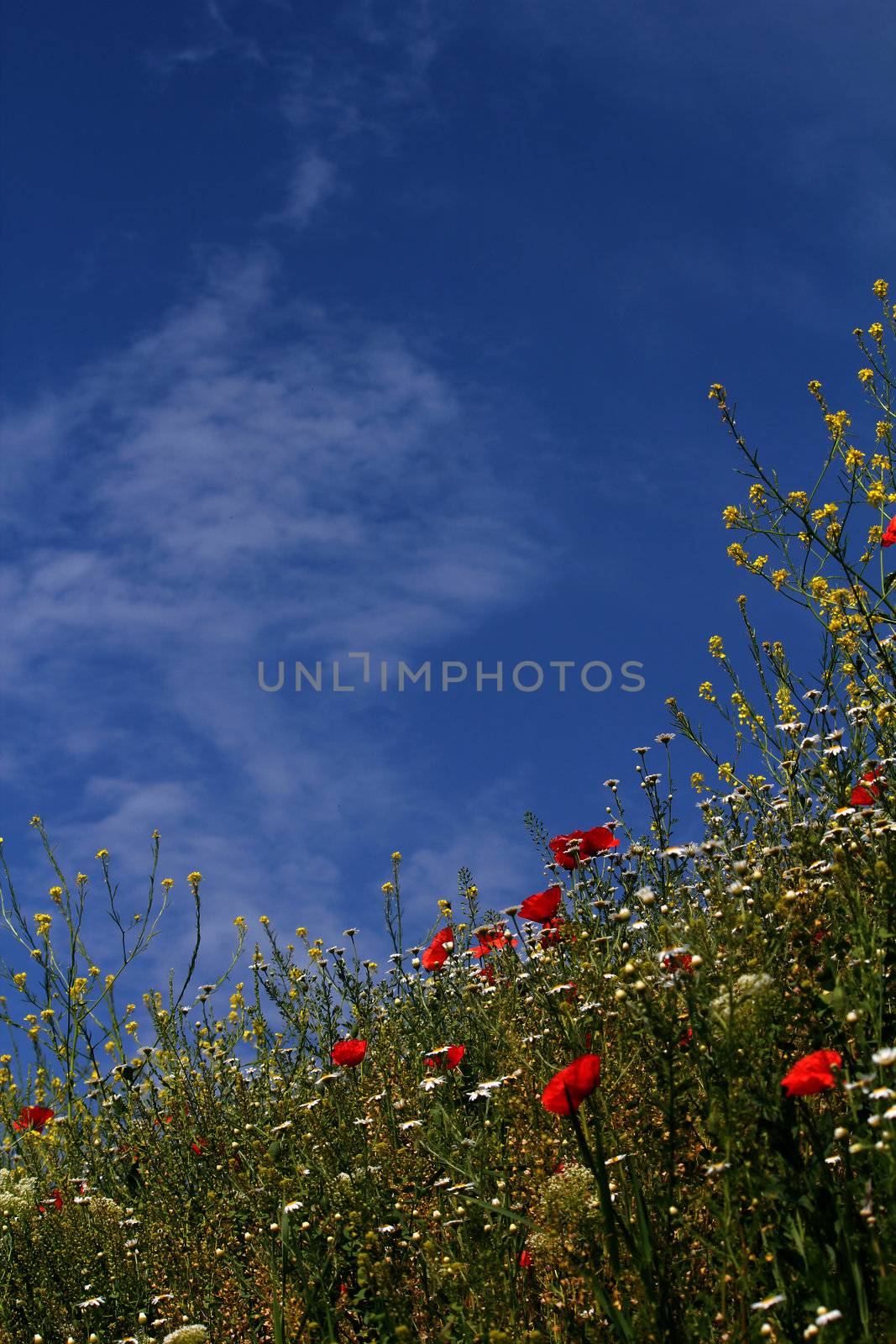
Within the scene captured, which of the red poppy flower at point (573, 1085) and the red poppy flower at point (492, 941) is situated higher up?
the red poppy flower at point (492, 941)

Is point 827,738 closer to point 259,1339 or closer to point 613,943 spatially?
point 613,943

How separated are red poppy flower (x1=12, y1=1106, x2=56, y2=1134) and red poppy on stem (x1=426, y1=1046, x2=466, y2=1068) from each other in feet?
8.81

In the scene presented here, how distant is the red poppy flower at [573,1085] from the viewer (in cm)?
242

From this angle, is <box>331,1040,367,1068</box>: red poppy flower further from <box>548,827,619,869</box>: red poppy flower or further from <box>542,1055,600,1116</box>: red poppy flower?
<box>542,1055,600,1116</box>: red poppy flower

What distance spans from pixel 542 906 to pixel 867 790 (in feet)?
3.90

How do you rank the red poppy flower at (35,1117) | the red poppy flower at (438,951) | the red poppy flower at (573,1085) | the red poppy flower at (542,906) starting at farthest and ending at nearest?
the red poppy flower at (35,1117)
the red poppy flower at (438,951)
the red poppy flower at (542,906)
the red poppy flower at (573,1085)

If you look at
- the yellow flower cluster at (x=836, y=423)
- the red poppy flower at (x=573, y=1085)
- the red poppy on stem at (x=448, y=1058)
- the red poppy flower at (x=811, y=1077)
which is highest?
the yellow flower cluster at (x=836, y=423)

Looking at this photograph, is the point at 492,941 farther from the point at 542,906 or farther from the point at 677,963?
the point at 677,963

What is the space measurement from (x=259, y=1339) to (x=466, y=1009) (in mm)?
1671

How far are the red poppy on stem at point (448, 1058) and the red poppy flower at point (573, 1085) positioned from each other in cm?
145

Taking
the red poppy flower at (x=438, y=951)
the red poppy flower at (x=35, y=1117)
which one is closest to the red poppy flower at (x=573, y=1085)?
the red poppy flower at (x=438, y=951)

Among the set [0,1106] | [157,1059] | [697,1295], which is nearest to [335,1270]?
[697,1295]

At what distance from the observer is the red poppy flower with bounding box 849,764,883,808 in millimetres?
3785

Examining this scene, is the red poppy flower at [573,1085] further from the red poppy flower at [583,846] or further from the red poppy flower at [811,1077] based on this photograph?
the red poppy flower at [583,846]
